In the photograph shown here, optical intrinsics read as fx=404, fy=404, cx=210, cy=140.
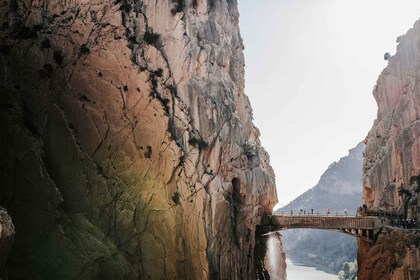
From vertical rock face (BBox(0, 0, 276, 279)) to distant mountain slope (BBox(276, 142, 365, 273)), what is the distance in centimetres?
9136

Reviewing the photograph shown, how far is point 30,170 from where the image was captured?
26.5 metres

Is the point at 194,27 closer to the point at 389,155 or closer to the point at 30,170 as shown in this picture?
the point at 30,170

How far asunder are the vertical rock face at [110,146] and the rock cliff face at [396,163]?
46.6 feet

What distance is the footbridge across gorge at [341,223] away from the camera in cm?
3897

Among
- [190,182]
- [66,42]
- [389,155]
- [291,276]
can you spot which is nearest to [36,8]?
[66,42]

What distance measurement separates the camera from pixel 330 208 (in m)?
163

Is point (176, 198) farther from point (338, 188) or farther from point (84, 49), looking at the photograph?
point (338, 188)

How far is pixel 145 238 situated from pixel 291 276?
2746 inches

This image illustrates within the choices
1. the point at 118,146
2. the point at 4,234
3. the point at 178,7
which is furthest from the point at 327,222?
the point at 4,234

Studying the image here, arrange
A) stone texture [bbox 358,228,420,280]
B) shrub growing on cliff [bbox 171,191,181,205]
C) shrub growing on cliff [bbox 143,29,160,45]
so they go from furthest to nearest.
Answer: stone texture [bbox 358,228,420,280] < shrub growing on cliff [bbox 143,29,160,45] < shrub growing on cliff [bbox 171,191,181,205]

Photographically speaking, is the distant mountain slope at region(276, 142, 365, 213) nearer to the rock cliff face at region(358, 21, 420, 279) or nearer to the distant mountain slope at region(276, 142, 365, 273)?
the distant mountain slope at region(276, 142, 365, 273)

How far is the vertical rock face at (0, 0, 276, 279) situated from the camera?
1038 inches

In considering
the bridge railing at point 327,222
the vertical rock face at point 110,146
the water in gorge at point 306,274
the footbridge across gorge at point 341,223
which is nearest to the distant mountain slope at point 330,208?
the water in gorge at point 306,274

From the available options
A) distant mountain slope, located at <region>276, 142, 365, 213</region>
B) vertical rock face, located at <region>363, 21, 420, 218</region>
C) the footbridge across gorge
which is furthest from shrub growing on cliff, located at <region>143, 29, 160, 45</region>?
distant mountain slope, located at <region>276, 142, 365, 213</region>
